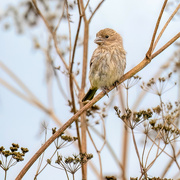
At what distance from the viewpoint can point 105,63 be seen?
579 centimetres

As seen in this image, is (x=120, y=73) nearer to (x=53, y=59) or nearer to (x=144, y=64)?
(x=53, y=59)

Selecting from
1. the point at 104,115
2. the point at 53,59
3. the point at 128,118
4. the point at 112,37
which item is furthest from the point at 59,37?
the point at 128,118

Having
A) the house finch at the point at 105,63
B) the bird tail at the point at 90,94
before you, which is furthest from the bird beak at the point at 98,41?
the bird tail at the point at 90,94

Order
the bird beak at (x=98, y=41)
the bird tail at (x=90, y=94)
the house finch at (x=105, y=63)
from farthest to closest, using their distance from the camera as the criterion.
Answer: the bird beak at (x=98, y=41) → the bird tail at (x=90, y=94) → the house finch at (x=105, y=63)

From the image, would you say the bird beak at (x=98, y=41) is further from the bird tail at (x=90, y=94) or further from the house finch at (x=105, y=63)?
the bird tail at (x=90, y=94)

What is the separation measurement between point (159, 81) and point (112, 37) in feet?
5.23

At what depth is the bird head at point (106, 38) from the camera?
6152 mm

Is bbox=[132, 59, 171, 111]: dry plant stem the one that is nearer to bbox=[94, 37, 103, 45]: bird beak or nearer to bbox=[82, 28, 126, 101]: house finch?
bbox=[82, 28, 126, 101]: house finch

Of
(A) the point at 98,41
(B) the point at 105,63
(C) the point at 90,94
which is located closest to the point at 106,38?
(A) the point at 98,41

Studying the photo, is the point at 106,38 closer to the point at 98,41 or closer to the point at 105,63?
the point at 98,41

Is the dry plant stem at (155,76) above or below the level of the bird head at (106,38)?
below

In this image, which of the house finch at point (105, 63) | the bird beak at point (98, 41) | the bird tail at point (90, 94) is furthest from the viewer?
the bird beak at point (98, 41)

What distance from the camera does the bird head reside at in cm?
615

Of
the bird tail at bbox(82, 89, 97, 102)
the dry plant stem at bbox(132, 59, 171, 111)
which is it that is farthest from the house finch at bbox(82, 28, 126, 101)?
the dry plant stem at bbox(132, 59, 171, 111)
